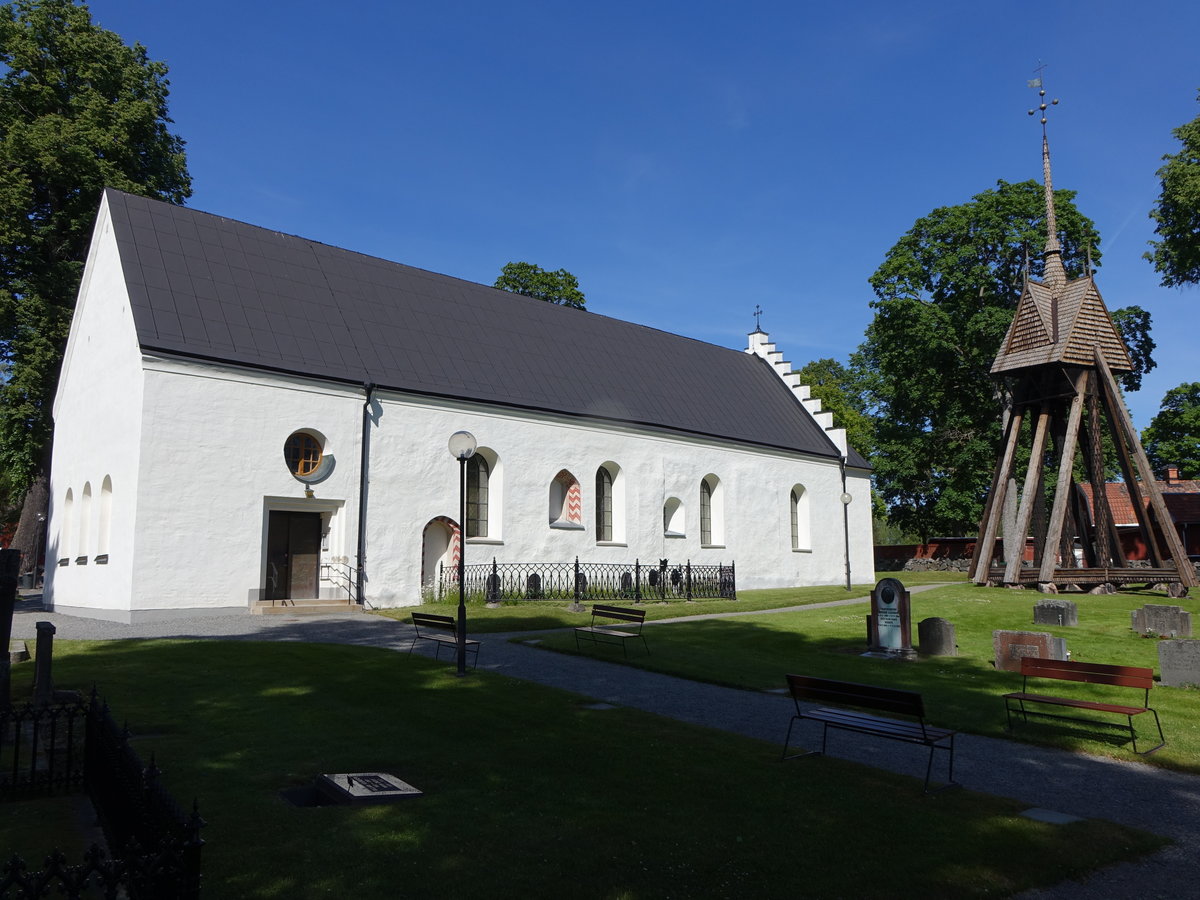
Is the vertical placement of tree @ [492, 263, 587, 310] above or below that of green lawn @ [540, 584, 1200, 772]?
above

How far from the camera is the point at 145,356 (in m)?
18.9

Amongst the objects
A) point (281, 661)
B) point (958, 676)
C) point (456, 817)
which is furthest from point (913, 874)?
point (281, 661)

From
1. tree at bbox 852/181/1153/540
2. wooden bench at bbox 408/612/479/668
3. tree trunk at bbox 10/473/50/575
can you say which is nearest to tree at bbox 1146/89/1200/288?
tree at bbox 852/181/1153/540

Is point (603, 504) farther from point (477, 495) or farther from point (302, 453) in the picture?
point (302, 453)

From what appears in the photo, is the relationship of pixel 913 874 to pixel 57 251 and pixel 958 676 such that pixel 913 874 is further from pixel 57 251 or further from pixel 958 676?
pixel 57 251

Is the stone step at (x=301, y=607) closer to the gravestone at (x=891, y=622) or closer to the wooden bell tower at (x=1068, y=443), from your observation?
the gravestone at (x=891, y=622)

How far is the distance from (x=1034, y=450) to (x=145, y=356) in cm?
2477

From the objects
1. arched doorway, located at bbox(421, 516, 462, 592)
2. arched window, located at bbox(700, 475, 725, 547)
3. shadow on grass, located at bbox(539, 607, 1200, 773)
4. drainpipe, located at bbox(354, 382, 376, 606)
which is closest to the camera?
shadow on grass, located at bbox(539, 607, 1200, 773)

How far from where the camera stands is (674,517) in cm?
3017

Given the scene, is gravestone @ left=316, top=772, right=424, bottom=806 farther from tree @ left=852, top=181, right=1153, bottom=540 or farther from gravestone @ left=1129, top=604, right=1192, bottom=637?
tree @ left=852, top=181, right=1153, bottom=540

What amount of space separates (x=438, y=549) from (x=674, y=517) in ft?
30.4

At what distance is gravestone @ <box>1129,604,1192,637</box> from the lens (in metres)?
15.9

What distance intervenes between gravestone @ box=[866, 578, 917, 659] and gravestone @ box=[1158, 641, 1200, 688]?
12.1 feet

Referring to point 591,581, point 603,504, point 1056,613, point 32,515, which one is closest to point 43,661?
point 1056,613
